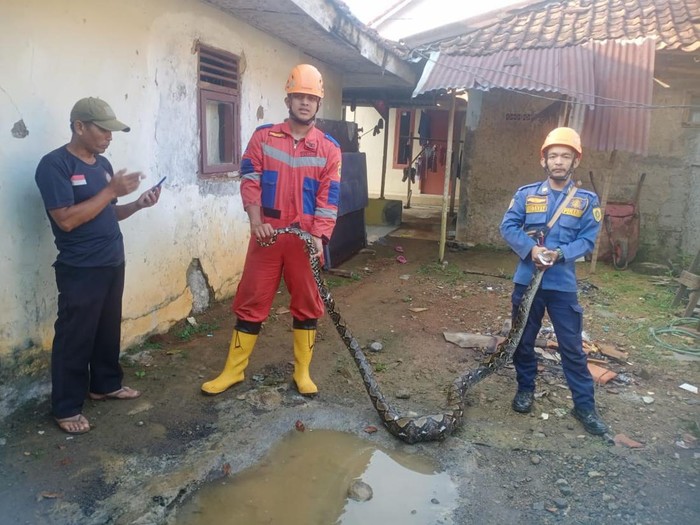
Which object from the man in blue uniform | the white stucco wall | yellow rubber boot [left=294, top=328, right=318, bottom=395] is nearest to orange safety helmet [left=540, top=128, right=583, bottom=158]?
the man in blue uniform

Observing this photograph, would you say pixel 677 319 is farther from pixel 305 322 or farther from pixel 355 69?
pixel 355 69

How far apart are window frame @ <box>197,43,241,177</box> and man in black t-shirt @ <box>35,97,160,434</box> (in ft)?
6.56

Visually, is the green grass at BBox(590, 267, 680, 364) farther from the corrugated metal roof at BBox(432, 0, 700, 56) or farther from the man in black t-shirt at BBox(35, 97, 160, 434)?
the man in black t-shirt at BBox(35, 97, 160, 434)

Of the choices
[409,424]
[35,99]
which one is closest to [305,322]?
[409,424]

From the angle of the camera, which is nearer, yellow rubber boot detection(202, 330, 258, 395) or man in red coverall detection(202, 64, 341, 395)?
man in red coverall detection(202, 64, 341, 395)

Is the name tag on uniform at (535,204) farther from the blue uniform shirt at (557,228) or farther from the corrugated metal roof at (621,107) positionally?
the corrugated metal roof at (621,107)

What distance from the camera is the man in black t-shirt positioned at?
122 inches

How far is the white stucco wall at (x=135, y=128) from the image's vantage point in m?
3.29

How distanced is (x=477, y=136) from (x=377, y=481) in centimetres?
791

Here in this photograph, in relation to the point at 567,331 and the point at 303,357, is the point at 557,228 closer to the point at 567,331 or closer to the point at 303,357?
the point at 567,331

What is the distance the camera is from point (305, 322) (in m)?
4.09

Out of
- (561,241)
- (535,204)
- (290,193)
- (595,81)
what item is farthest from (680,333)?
(290,193)

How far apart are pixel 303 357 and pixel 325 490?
128cm

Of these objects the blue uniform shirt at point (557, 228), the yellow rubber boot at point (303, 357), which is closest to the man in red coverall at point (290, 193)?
the yellow rubber boot at point (303, 357)
